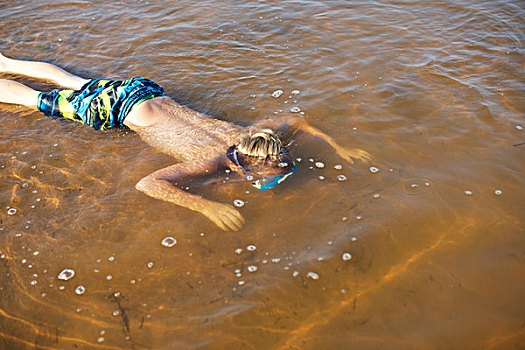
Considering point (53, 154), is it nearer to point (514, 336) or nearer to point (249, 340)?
point (249, 340)

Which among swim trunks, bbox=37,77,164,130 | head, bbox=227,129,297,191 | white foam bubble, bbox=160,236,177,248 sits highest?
swim trunks, bbox=37,77,164,130

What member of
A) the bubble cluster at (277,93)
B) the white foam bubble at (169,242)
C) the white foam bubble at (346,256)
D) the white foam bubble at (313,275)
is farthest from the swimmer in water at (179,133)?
the white foam bubble at (346,256)

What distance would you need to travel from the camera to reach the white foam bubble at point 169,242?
343 centimetres

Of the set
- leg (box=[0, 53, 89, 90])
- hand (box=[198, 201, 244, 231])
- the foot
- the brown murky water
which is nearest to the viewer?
the brown murky water

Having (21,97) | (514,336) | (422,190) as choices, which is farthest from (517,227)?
(21,97)

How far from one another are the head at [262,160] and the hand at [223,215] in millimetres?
428

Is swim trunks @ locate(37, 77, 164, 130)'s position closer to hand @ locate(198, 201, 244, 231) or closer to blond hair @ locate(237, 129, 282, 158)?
blond hair @ locate(237, 129, 282, 158)

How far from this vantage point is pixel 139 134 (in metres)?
4.79

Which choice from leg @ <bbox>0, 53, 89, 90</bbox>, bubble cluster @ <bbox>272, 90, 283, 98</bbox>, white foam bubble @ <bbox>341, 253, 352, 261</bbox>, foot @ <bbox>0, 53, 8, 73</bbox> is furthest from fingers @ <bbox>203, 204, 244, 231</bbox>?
foot @ <bbox>0, 53, 8, 73</bbox>

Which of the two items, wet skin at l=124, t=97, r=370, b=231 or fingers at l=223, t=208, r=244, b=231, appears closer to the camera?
fingers at l=223, t=208, r=244, b=231

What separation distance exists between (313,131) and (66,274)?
10.1ft

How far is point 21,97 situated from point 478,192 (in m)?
5.79

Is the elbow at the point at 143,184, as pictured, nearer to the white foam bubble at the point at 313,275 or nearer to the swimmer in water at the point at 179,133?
the swimmer in water at the point at 179,133

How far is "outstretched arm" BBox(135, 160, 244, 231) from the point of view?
11.7 feet
